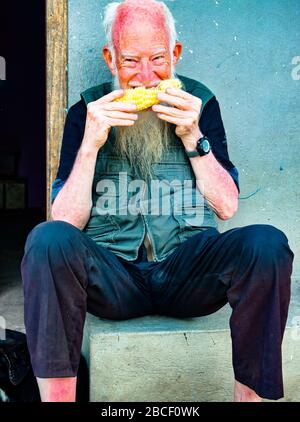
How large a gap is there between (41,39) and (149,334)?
743 cm

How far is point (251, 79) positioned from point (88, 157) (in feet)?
4.16

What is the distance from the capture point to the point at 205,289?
2.05 meters

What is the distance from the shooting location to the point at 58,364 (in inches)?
69.2

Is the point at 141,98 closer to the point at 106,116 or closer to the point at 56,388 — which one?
the point at 106,116

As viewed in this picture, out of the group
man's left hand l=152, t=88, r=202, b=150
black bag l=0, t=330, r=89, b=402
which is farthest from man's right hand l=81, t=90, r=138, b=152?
black bag l=0, t=330, r=89, b=402

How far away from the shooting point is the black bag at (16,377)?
81.4 inches

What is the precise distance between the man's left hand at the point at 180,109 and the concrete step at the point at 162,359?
Result: 813mm

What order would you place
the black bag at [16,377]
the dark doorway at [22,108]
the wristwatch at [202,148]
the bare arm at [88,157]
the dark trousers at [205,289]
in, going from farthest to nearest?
the dark doorway at [22,108]
the wristwatch at [202,148]
the bare arm at [88,157]
the black bag at [16,377]
the dark trousers at [205,289]

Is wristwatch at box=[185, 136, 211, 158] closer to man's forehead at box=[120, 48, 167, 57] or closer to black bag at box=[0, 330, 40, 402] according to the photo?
man's forehead at box=[120, 48, 167, 57]

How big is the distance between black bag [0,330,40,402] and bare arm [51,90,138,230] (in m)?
0.56

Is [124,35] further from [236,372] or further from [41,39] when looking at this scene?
[41,39]

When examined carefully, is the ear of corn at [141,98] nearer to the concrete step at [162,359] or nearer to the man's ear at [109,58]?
the man's ear at [109,58]

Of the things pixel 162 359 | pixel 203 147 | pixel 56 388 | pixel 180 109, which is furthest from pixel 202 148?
pixel 56 388

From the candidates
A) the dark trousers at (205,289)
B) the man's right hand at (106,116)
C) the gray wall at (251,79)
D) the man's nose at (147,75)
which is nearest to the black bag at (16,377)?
the dark trousers at (205,289)
